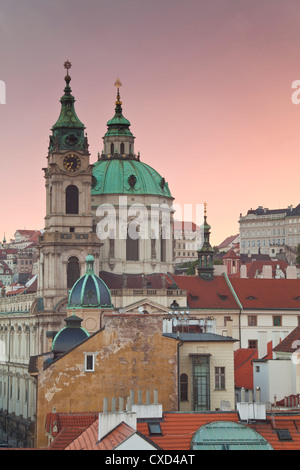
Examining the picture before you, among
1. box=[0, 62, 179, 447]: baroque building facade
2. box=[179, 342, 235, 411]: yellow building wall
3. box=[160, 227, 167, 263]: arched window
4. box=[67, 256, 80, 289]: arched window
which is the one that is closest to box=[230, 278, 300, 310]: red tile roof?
box=[160, 227, 167, 263]: arched window

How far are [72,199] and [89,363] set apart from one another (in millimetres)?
56701

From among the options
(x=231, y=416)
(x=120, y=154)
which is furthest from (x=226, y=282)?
(x=231, y=416)

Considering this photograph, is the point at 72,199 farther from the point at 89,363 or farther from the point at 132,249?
the point at 89,363

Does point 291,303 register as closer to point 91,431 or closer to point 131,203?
point 131,203

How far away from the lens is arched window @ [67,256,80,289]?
110m

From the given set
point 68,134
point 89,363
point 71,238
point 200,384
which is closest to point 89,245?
point 71,238

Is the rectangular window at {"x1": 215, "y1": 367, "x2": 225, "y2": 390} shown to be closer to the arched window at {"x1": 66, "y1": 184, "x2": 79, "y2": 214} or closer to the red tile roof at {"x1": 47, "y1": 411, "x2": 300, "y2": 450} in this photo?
the red tile roof at {"x1": 47, "y1": 411, "x2": 300, "y2": 450}

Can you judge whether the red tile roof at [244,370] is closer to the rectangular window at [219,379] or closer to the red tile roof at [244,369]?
the red tile roof at [244,369]

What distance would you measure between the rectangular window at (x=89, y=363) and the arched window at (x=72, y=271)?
175ft

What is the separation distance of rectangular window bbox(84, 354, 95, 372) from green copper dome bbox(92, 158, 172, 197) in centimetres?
6358

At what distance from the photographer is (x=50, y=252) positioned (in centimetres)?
10931
